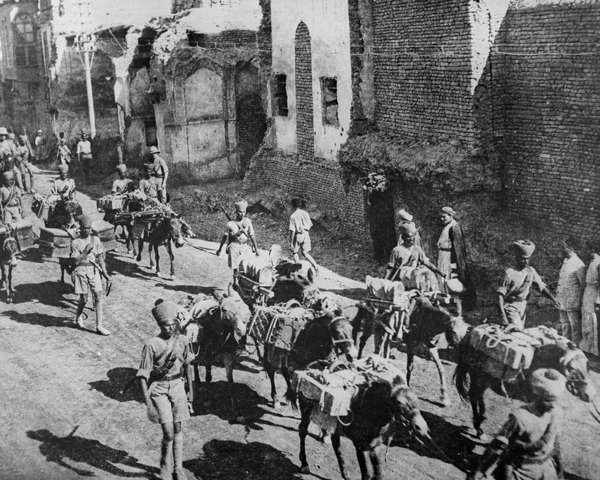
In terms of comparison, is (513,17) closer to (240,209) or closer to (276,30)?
(240,209)

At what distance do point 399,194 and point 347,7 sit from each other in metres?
5.01

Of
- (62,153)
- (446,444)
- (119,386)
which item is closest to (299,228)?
(119,386)

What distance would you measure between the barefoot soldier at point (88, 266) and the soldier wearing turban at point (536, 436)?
8148mm

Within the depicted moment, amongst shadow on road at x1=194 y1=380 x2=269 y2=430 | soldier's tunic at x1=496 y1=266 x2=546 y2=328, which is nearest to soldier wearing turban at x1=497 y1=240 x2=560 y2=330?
soldier's tunic at x1=496 y1=266 x2=546 y2=328

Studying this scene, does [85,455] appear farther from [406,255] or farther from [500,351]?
[406,255]

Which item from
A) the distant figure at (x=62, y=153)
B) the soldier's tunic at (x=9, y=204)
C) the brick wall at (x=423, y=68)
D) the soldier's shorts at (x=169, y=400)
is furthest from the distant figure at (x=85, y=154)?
the soldier's shorts at (x=169, y=400)

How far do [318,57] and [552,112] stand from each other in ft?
25.7

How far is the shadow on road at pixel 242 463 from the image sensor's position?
8.29m

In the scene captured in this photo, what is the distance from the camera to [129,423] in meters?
9.62

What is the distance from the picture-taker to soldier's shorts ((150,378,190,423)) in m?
7.92

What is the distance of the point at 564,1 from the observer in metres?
12.5

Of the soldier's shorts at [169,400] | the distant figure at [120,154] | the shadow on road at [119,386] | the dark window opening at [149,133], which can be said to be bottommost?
the shadow on road at [119,386]

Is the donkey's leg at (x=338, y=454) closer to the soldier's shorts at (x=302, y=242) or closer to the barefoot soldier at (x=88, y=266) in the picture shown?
the barefoot soldier at (x=88, y=266)

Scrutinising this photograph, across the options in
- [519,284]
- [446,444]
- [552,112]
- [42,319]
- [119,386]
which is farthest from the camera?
[42,319]
